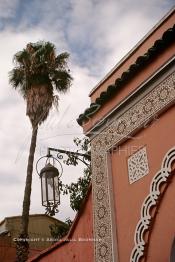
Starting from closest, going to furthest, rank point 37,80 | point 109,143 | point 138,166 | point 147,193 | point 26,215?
point 147,193 → point 138,166 → point 109,143 → point 26,215 → point 37,80

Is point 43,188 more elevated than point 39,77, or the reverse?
point 39,77

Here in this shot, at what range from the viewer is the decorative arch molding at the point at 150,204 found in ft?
16.2

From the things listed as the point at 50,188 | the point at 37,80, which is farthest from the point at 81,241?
the point at 37,80

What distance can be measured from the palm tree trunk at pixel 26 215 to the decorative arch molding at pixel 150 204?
16.2ft

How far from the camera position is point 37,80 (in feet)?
36.6

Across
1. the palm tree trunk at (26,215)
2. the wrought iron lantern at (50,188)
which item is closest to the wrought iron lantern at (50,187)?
the wrought iron lantern at (50,188)

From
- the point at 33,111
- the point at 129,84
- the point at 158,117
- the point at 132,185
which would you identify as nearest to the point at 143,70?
the point at 129,84

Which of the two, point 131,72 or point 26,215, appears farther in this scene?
point 26,215

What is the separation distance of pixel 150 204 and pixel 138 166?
0.58 metres

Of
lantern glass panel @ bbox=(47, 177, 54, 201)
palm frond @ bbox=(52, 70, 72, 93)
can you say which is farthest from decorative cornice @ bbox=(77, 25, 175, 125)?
palm frond @ bbox=(52, 70, 72, 93)

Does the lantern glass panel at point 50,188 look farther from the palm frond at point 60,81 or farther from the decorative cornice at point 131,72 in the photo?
the palm frond at point 60,81

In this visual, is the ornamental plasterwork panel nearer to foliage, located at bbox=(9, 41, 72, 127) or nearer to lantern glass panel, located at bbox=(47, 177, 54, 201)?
lantern glass panel, located at bbox=(47, 177, 54, 201)

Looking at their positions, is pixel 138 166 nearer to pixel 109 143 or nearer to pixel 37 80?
pixel 109 143

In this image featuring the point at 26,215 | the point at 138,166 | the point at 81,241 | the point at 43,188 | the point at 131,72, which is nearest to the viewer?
the point at 138,166
